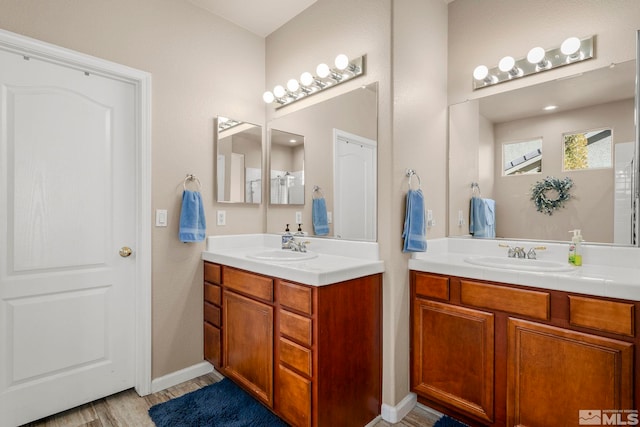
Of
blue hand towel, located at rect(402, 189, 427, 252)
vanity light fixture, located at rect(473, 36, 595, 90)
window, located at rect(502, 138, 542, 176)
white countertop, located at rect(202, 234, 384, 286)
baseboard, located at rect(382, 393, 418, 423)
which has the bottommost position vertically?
baseboard, located at rect(382, 393, 418, 423)

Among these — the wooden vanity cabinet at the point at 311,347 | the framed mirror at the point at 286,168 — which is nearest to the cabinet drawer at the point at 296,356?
the wooden vanity cabinet at the point at 311,347

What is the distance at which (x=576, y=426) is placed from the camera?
140cm

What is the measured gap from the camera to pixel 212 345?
7.55ft

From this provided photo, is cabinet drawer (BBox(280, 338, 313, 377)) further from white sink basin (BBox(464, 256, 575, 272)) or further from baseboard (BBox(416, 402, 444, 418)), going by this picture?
white sink basin (BBox(464, 256, 575, 272))

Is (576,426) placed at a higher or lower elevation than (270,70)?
lower

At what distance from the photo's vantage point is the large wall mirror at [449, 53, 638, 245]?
66.0 inches

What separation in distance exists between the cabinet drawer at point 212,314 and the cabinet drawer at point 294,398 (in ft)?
2.33

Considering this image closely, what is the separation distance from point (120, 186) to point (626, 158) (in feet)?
9.46

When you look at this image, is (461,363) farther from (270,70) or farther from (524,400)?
(270,70)

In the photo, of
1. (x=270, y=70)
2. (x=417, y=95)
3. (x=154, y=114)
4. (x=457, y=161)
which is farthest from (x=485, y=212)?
(x=154, y=114)

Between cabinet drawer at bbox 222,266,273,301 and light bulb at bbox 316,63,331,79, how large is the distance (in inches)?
55.0

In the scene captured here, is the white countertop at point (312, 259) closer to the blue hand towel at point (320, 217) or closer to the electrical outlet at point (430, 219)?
the blue hand towel at point (320, 217)

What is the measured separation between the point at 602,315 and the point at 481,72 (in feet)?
5.00

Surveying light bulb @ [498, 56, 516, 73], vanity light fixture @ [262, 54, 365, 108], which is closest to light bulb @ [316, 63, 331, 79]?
vanity light fixture @ [262, 54, 365, 108]
